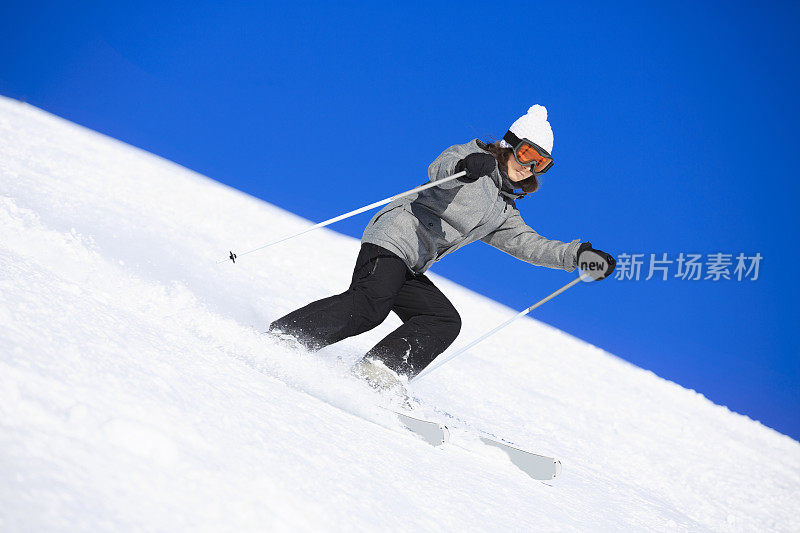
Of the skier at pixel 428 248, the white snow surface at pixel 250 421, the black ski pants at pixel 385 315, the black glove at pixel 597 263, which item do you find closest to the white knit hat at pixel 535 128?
the skier at pixel 428 248

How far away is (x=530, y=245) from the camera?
3240 millimetres

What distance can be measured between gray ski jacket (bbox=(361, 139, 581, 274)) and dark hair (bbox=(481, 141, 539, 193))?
0.03m

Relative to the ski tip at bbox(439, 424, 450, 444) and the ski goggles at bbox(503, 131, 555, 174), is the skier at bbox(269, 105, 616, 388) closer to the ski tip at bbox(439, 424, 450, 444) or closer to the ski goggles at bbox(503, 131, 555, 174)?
the ski goggles at bbox(503, 131, 555, 174)

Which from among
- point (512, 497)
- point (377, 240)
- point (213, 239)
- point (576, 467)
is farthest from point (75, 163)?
point (512, 497)

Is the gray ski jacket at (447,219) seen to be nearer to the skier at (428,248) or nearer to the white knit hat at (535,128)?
the skier at (428,248)

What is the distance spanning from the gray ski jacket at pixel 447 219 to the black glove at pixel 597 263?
76 mm

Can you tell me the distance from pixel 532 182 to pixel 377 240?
0.82 meters

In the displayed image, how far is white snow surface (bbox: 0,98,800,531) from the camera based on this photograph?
1046mm

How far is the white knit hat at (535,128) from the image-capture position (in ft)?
10.0

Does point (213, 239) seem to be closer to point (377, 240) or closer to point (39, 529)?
point (377, 240)

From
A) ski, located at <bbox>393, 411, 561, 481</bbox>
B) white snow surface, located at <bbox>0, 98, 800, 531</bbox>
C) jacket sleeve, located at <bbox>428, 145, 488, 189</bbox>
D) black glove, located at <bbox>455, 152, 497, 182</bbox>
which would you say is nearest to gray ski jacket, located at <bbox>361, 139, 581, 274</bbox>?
jacket sleeve, located at <bbox>428, 145, 488, 189</bbox>

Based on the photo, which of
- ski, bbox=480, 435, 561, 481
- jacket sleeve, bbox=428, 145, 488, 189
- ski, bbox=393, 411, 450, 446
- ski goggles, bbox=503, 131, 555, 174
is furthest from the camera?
ski goggles, bbox=503, 131, 555, 174

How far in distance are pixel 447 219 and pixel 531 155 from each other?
0.49 m

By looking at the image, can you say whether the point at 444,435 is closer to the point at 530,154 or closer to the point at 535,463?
the point at 535,463
